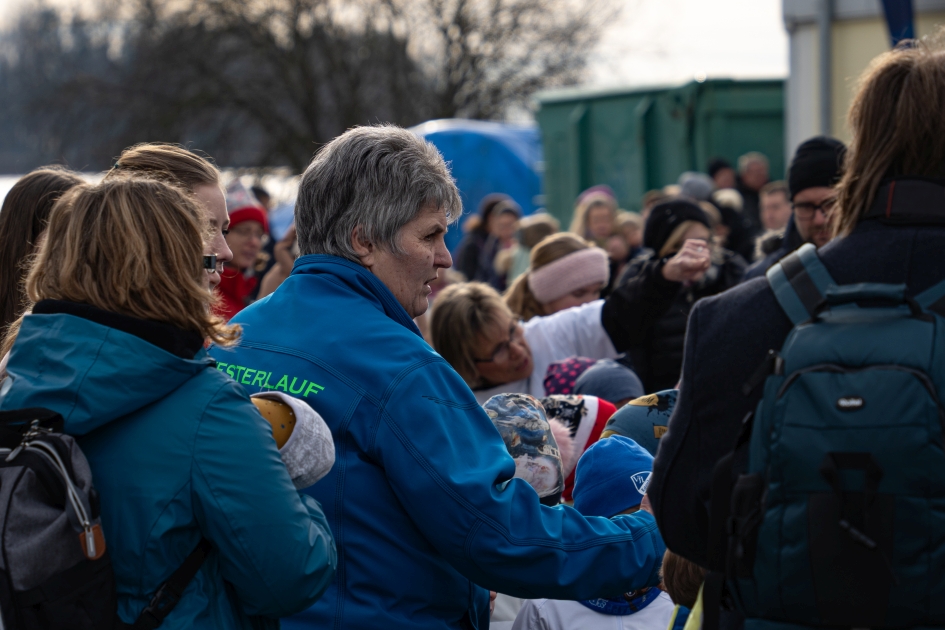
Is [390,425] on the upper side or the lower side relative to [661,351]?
upper

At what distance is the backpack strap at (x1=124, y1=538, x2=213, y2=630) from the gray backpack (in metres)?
0.05

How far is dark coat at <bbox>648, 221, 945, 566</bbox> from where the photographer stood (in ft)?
5.34

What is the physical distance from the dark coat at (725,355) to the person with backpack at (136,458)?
0.62 m

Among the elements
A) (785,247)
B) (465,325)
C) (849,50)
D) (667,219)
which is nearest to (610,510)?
(465,325)

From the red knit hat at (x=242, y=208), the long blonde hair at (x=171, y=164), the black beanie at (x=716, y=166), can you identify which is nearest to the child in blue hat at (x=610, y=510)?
the long blonde hair at (x=171, y=164)

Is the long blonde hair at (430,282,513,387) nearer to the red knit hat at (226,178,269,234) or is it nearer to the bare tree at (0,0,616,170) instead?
the red knit hat at (226,178,269,234)

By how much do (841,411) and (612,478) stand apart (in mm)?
935

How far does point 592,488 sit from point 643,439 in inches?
12.7

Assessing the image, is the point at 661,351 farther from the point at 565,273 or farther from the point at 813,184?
the point at 813,184

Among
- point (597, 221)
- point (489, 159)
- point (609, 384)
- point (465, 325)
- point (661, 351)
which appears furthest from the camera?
point (489, 159)

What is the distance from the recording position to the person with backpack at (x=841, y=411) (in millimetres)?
1483

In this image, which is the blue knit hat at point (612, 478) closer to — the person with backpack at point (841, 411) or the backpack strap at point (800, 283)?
the person with backpack at point (841, 411)

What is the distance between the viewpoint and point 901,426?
1.47 metres

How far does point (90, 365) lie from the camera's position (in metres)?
1.68
